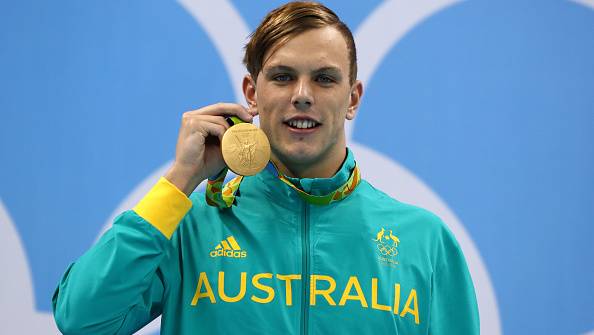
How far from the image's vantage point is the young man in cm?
146

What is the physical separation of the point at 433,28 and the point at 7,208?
1.54 metres

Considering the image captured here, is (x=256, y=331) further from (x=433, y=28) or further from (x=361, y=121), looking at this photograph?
(x=433, y=28)

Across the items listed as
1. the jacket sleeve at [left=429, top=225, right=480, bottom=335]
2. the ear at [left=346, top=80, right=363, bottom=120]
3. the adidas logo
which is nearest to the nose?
the ear at [left=346, top=80, right=363, bottom=120]

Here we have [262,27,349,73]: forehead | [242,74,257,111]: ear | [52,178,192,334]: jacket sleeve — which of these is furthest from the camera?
[242,74,257,111]: ear

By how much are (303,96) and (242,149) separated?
0.18 metres

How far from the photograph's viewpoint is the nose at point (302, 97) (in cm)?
159

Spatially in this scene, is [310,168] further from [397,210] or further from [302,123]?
Answer: [397,210]

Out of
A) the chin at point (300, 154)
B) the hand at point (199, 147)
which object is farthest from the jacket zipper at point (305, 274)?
the hand at point (199, 147)

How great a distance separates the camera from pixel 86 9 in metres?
2.56

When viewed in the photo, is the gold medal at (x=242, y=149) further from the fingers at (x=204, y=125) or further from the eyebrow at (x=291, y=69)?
the eyebrow at (x=291, y=69)

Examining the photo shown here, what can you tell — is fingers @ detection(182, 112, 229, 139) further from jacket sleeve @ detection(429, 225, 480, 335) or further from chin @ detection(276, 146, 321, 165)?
jacket sleeve @ detection(429, 225, 480, 335)

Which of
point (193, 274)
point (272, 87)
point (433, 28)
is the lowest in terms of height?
point (193, 274)

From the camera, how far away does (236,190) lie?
168cm

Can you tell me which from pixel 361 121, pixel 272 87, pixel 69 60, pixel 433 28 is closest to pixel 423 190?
pixel 361 121
